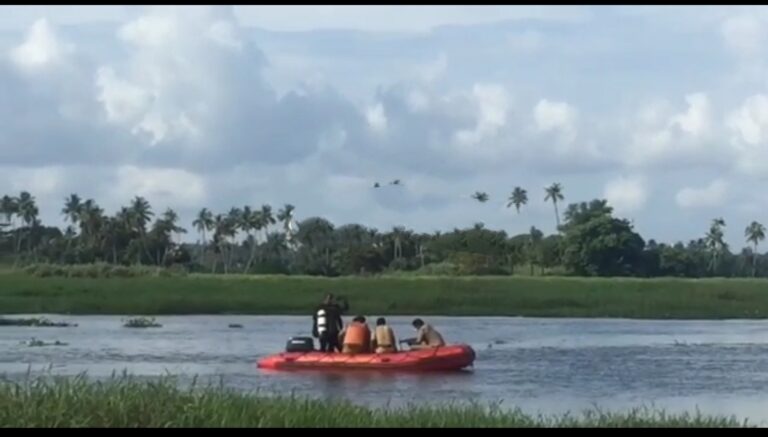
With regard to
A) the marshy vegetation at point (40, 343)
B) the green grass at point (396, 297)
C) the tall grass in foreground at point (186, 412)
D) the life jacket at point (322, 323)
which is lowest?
the tall grass in foreground at point (186, 412)

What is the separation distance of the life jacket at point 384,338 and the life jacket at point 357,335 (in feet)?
0.73

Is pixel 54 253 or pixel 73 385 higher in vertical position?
pixel 54 253

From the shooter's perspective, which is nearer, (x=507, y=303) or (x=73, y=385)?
(x=73, y=385)

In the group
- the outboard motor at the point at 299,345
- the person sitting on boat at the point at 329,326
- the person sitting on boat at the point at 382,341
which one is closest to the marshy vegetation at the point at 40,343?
the person sitting on boat at the point at 329,326

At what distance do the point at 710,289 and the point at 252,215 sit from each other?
1761 inches

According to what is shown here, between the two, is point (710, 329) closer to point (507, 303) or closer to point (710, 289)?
point (507, 303)

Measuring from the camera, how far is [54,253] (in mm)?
91688

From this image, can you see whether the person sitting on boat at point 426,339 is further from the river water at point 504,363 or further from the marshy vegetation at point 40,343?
the marshy vegetation at point 40,343

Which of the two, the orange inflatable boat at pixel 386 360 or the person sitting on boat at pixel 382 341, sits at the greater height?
the person sitting on boat at pixel 382 341

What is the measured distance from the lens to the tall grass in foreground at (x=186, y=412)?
13414 mm

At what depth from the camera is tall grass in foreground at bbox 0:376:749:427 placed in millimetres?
13414

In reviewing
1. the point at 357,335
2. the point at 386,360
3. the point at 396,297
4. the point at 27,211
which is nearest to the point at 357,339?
the point at 357,335

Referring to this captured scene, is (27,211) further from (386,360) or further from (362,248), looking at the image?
(386,360)

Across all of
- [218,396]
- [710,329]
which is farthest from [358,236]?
[218,396]
